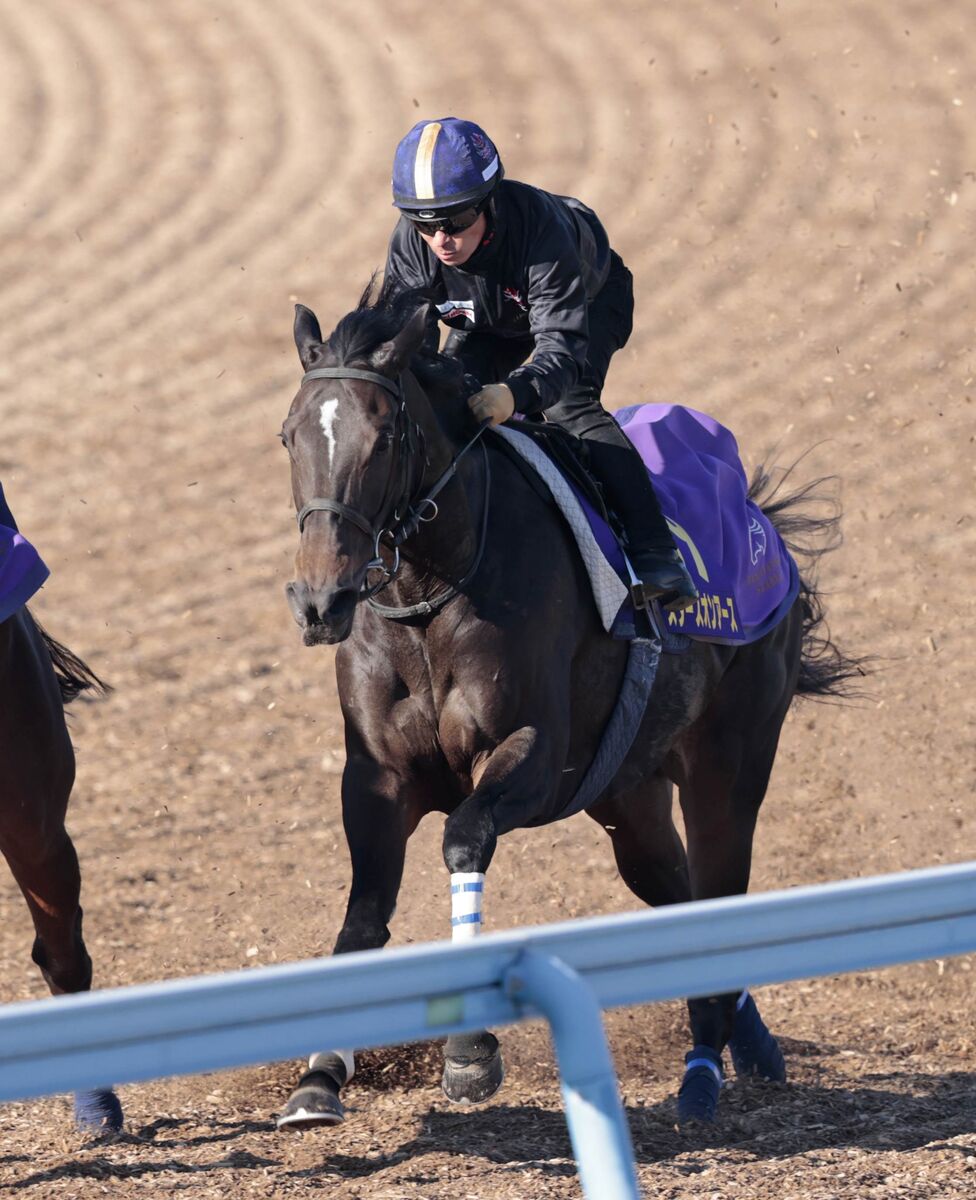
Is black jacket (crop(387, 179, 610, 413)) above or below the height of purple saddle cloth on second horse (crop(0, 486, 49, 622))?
above

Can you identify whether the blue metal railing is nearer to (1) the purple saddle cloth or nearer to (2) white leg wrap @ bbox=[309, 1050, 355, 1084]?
(2) white leg wrap @ bbox=[309, 1050, 355, 1084]

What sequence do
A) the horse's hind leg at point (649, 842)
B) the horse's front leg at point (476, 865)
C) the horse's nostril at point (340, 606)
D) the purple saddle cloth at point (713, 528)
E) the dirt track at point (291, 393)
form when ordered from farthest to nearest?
the horse's hind leg at point (649, 842) → the purple saddle cloth at point (713, 528) → the dirt track at point (291, 393) → the horse's front leg at point (476, 865) → the horse's nostril at point (340, 606)

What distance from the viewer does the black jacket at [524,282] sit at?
462cm

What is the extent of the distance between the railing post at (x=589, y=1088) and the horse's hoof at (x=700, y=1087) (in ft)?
9.49

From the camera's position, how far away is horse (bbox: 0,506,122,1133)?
498cm

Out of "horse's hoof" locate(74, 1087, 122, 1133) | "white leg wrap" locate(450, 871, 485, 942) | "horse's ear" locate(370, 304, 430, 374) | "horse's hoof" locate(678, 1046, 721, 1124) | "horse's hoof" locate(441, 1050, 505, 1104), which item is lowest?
"horse's hoof" locate(678, 1046, 721, 1124)

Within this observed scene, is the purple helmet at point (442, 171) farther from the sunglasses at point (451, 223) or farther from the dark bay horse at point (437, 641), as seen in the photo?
the dark bay horse at point (437, 641)

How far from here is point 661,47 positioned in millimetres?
15227

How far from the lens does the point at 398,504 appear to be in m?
4.21

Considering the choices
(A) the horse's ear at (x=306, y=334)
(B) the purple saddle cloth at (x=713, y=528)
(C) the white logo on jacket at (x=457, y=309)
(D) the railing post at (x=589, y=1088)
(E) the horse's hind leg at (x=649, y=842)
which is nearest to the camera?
(D) the railing post at (x=589, y=1088)

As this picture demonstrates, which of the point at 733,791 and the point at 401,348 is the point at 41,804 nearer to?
the point at 401,348

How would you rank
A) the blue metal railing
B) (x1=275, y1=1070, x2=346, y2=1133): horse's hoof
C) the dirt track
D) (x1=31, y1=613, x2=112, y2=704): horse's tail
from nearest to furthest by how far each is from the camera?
the blue metal railing → (x1=275, y1=1070, x2=346, y2=1133): horse's hoof → the dirt track → (x1=31, y1=613, x2=112, y2=704): horse's tail

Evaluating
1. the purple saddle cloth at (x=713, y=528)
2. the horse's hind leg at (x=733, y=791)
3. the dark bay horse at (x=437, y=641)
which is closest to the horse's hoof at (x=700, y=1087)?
the dark bay horse at (x=437, y=641)

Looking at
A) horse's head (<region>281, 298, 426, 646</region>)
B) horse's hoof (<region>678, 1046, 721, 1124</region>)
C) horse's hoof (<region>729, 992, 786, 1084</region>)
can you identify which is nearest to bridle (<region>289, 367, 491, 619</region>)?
horse's head (<region>281, 298, 426, 646</region>)
